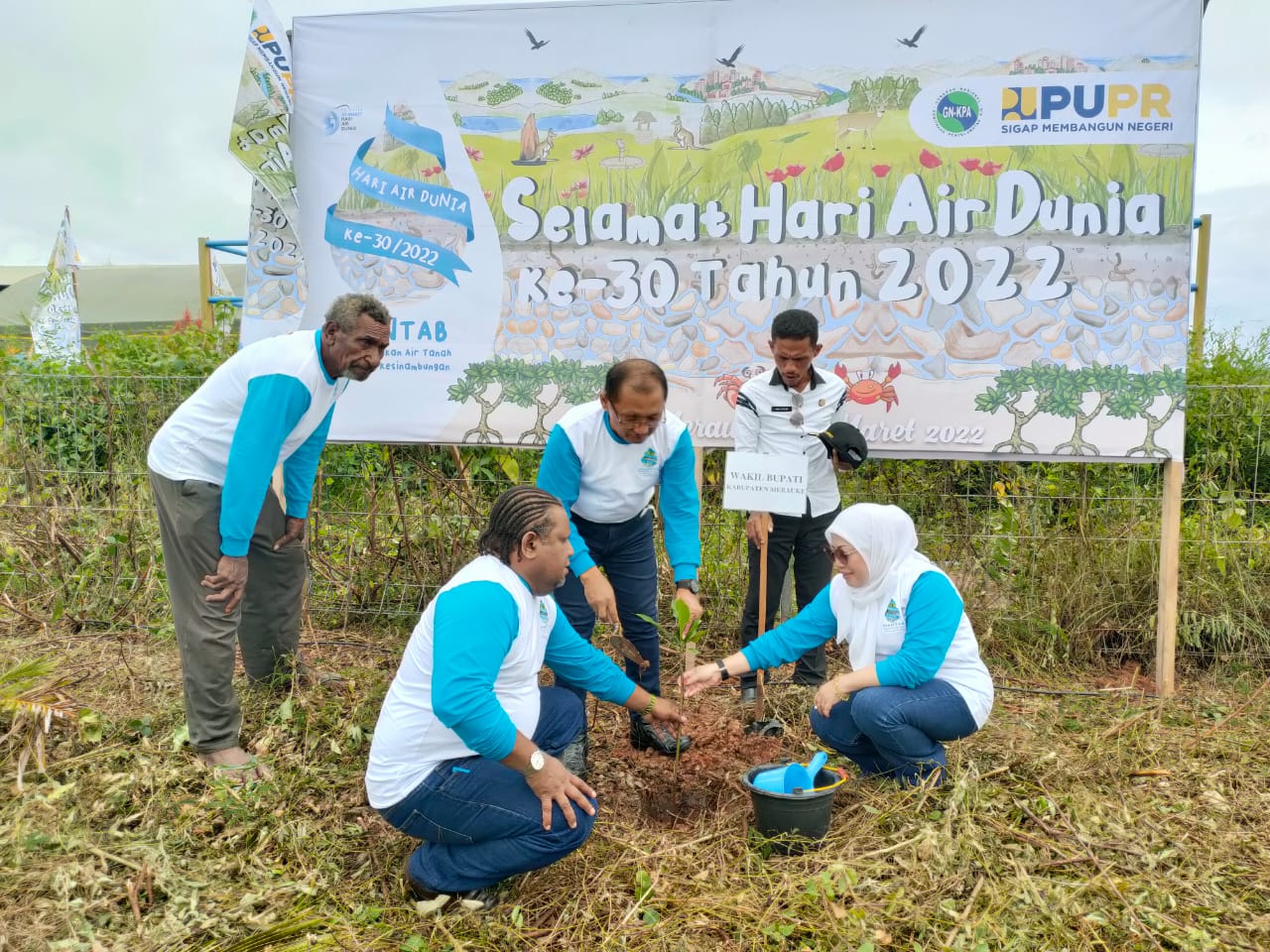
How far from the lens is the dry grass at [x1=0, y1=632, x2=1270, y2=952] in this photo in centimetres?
264

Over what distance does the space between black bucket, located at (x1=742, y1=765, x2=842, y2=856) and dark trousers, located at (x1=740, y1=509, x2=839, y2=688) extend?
1330 millimetres

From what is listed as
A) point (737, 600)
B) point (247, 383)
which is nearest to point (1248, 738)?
point (737, 600)

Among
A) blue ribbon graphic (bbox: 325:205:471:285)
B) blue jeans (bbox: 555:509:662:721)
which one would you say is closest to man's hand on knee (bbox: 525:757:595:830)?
blue jeans (bbox: 555:509:662:721)

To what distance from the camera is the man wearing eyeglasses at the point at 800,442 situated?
4195mm

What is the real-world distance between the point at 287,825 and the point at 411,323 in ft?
8.89

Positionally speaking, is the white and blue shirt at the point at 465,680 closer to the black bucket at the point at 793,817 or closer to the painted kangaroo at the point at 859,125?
the black bucket at the point at 793,817

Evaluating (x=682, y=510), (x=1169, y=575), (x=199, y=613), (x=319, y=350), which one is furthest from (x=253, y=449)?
(x=1169, y=575)

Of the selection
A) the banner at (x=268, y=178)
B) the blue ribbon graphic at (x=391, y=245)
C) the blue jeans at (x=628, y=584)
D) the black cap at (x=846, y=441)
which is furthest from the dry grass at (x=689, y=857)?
the blue ribbon graphic at (x=391, y=245)

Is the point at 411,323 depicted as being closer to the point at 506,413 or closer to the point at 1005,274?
the point at 506,413

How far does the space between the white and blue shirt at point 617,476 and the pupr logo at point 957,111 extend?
6.73ft

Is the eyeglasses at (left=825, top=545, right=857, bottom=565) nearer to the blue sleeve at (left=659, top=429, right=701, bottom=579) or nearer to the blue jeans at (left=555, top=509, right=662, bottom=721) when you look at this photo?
the blue sleeve at (left=659, top=429, right=701, bottom=579)

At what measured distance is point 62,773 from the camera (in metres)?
3.55

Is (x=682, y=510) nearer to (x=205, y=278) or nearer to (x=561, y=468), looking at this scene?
(x=561, y=468)

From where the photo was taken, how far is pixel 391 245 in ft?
16.7
